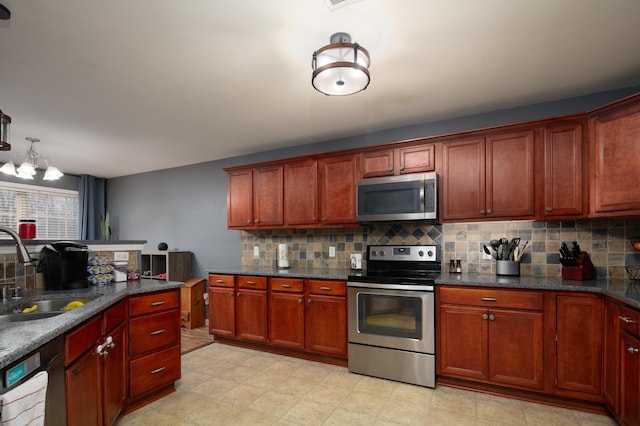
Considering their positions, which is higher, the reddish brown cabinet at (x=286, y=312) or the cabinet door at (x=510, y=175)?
the cabinet door at (x=510, y=175)

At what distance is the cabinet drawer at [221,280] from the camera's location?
3861 mm

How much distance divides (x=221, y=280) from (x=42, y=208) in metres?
3.97

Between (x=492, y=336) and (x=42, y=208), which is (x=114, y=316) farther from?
(x=42, y=208)

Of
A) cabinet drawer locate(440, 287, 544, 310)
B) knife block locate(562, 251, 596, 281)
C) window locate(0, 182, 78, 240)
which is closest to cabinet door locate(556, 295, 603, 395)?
cabinet drawer locate(440, 287, 544, 310)

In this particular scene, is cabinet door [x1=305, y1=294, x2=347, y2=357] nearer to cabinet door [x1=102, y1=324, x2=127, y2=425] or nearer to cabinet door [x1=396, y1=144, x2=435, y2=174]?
cabinet door [x1=396, y1=144, x2=435, y2=174]

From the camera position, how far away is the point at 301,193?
12.6 feet

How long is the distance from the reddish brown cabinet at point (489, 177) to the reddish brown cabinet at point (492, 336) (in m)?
0.71

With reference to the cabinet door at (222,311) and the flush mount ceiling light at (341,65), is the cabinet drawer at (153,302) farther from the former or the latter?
the flush mount ceiling light at (341,65)

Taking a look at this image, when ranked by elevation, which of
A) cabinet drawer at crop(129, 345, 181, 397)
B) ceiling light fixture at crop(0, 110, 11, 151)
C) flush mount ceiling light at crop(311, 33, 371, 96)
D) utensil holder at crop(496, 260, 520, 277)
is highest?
flush mount ceiling light at crop(311, 33, 371, 96)

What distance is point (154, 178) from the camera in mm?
5871

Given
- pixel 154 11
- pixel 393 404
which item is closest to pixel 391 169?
pixel 393 404

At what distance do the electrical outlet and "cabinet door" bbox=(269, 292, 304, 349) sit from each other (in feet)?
4.68

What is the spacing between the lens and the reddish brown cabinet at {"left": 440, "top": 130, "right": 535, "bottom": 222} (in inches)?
111

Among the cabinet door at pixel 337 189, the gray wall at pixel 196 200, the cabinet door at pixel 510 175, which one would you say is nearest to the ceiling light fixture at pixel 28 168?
the gray wall at pixel 196 200
